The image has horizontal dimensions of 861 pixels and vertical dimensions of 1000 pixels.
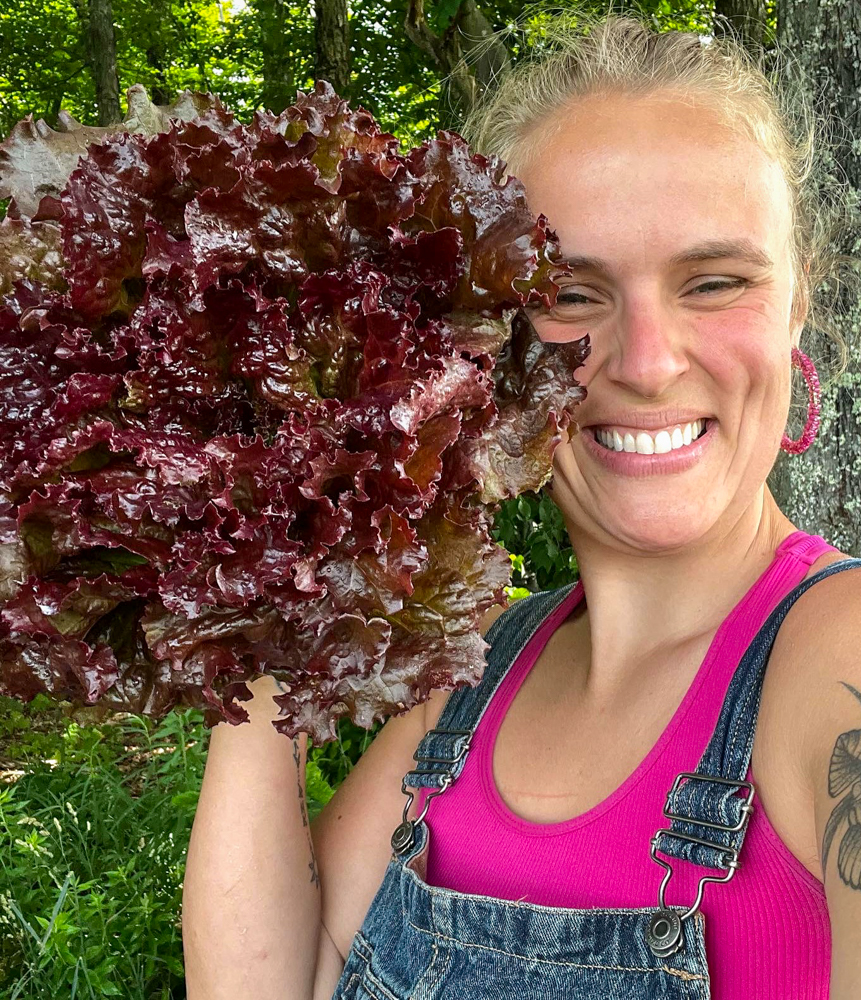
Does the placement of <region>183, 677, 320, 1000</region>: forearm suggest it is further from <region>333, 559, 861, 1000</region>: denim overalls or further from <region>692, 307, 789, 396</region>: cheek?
<region>692, 307, 789, 396</region>: cheek

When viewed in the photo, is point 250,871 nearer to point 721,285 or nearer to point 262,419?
point 262,419

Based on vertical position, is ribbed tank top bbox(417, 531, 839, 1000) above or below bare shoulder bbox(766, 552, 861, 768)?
below

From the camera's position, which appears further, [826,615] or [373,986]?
[373,986]

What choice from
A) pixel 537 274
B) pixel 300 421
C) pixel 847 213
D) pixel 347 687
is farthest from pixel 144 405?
pixel 847 213

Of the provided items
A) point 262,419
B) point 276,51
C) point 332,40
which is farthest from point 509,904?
point 276,51

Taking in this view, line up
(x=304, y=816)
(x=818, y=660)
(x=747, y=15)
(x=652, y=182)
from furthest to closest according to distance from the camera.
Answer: (x=747, y=15)
(x=304, y=816)
(x=652, y=182)
(x=818, y=660)

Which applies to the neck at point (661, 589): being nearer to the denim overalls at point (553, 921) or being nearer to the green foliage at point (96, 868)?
the denim overalls at point (553, 921)

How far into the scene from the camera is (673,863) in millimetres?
1675

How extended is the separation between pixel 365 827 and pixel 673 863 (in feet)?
3.29

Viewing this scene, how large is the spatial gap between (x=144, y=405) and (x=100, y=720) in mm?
574

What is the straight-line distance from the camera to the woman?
1.60 metres

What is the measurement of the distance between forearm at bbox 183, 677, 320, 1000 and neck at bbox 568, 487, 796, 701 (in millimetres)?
813

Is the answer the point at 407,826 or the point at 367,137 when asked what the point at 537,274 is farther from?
the point at 407,826

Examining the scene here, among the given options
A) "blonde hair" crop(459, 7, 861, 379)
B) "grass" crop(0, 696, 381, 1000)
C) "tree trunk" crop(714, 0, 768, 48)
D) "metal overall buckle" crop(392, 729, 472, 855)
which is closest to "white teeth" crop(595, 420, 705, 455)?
"blonde hair" crop(459, 7, 861, 379)
